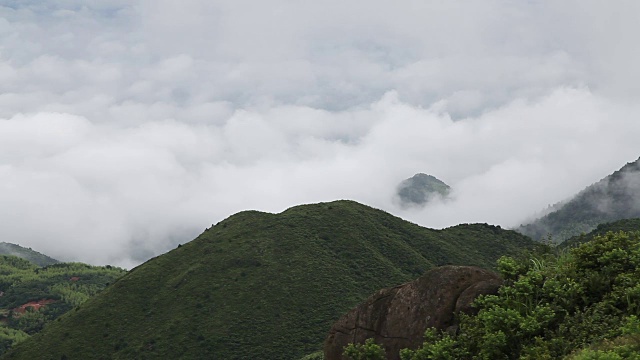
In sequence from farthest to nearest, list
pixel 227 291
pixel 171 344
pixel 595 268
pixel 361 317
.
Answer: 1. pixel 227 291
2. pixel 171 344
3. pixel 361 317
4. pixel 595 268

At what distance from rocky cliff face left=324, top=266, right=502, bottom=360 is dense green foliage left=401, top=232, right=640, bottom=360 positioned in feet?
2.48

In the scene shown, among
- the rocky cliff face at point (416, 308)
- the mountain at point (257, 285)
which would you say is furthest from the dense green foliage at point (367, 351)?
the mountain at point (257, 285)

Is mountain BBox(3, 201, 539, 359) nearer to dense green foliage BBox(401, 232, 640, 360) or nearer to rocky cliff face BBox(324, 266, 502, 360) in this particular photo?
rocky cliff face BBox(324, 266, 502, 360)

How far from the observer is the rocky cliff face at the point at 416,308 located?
1922 cm

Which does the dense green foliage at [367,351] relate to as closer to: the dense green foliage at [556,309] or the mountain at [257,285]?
the dense green foliage at [556,309]

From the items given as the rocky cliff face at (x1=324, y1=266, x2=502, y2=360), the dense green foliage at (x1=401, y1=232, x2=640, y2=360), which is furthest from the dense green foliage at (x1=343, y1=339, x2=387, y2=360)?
the dense green foliage at (x1=401, y1=232, x2=640, y2=360)

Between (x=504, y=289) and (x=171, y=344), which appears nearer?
(x=504, y=289)

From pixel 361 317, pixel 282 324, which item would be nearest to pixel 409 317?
pixel 361 317

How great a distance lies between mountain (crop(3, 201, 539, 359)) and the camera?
99125 millimetres

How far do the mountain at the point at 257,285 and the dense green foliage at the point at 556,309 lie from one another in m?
78.0

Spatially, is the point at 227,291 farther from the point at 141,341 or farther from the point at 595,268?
the point at 595,268

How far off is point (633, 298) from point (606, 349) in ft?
10.3

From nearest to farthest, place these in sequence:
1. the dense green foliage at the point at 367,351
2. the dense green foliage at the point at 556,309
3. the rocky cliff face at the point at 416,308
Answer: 1. the dense green foliage at the point at 556,309
2. the dense green foliage at the point at 367,351
3. the rocky cliff face at the point at 416,308

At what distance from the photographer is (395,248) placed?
13038cm
